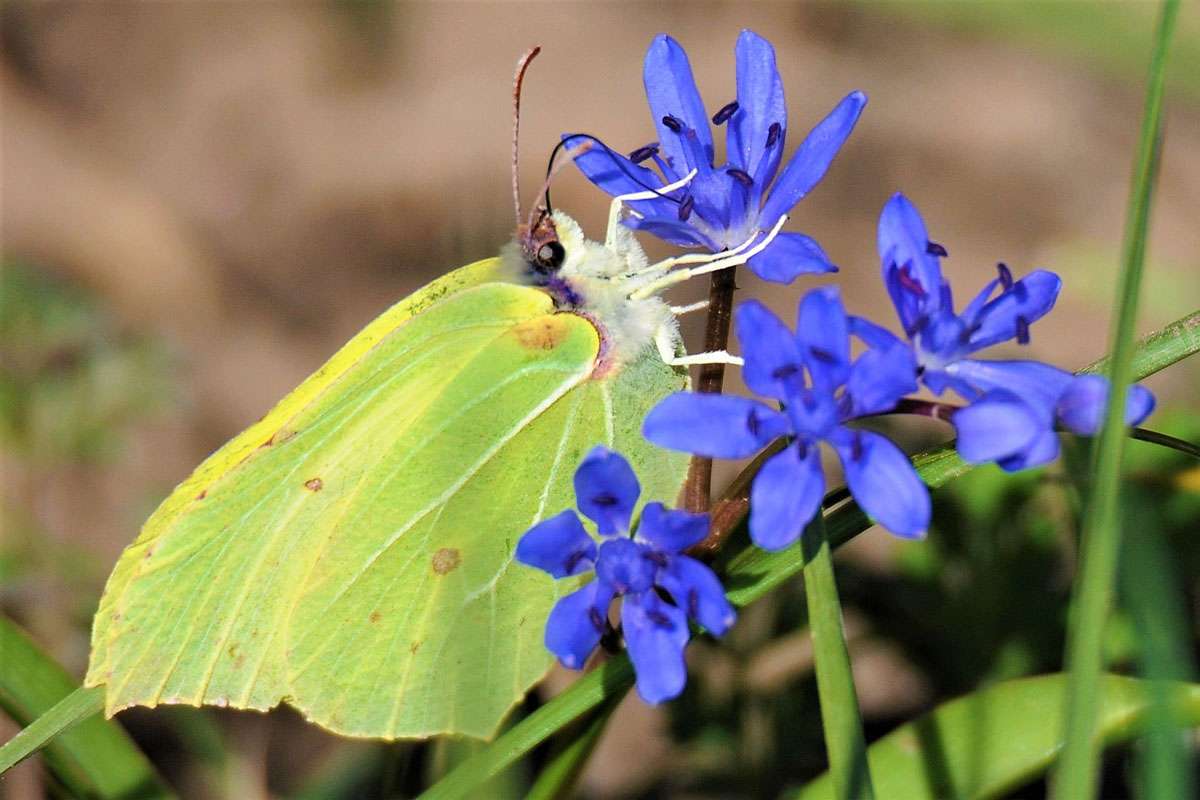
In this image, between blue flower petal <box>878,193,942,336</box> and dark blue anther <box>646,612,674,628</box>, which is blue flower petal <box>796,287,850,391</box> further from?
dark blue anther <box>646,612,674,628</box>

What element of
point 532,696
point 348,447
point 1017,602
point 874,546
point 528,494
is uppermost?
point 348,447

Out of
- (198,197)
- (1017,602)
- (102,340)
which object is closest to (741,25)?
(198,197)

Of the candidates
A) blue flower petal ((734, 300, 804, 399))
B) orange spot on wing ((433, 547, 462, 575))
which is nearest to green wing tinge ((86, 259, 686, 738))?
orange spot on wing ((433, 547, 462, 575))

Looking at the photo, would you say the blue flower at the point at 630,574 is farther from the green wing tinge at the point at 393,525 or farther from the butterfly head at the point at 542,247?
the butterfly head at the point at 542,247

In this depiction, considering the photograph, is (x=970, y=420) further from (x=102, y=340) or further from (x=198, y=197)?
(x=198, y=197)

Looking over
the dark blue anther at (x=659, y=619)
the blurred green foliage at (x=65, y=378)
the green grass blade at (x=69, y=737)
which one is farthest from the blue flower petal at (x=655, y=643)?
the blurred green foliage at (x=65, y=378)

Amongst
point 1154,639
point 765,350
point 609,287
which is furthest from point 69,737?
point 1154,639

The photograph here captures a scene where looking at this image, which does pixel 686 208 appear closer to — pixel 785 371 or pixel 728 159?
pixel 728 159
